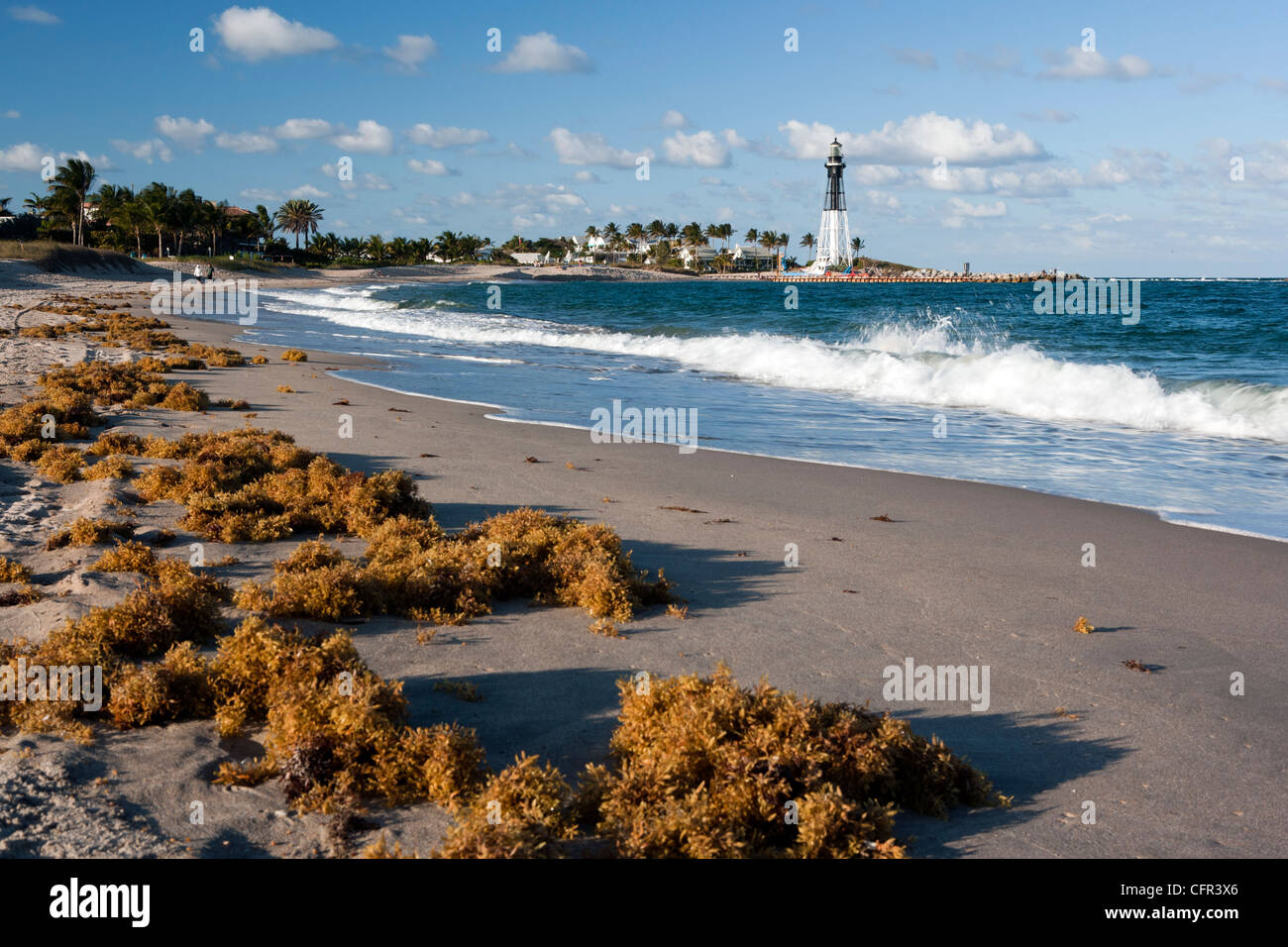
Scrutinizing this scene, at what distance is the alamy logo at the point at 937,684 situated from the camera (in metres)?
5.62

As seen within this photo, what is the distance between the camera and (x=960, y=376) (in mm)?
23281

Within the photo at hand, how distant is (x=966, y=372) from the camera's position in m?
23.4

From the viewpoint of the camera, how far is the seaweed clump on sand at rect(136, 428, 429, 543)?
8.27m

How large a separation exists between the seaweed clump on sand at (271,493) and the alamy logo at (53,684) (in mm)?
3045

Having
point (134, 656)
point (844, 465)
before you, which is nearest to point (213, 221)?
point (844, 465)

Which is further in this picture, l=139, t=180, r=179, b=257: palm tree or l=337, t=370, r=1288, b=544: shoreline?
l=139, t=180, r=179, b=257: palm tree

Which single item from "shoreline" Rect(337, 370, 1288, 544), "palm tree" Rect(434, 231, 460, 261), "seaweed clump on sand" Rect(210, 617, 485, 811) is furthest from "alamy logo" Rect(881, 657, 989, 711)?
"palm tree" Rect(434, 231, 460, 261)

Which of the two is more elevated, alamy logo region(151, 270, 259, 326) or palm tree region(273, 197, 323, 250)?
palm tree region(273, 197, 323, 250)

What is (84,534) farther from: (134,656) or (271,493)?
(134,656)
